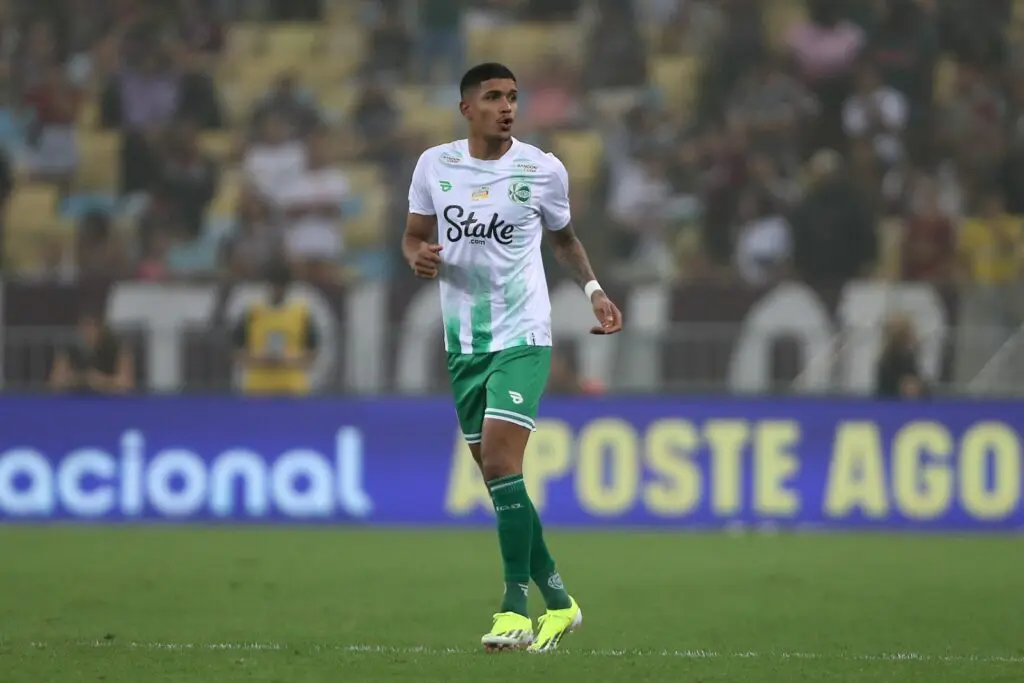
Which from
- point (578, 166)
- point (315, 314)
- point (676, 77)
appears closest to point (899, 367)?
point (578, 166)

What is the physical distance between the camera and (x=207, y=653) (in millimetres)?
7152

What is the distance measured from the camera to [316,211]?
65.4ft

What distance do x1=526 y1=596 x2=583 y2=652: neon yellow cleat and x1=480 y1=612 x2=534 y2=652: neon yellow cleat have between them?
0.09 meters

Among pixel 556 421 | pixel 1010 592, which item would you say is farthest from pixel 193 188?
pixel 1010 592

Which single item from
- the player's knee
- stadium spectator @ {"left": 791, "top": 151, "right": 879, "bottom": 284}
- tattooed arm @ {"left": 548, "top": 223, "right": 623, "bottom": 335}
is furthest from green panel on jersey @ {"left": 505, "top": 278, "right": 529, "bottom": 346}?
stadium spectator @ {"left": 791, "top": 151, "right": 879, "bottom": 284}

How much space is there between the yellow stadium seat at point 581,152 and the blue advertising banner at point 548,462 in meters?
5.12

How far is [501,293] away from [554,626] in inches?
58.3

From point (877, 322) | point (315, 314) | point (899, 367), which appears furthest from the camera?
point (315, 314)

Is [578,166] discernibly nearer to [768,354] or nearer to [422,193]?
[768,354]

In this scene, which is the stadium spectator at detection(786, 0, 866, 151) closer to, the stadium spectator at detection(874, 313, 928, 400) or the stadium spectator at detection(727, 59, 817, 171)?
the stadium spectator at detection(727, 59, 817, 171)

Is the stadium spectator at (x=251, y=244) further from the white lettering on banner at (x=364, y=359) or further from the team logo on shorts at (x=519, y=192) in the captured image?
the team logo on shorts at (x=519, y=192)

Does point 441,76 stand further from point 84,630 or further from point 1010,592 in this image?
point 84,630

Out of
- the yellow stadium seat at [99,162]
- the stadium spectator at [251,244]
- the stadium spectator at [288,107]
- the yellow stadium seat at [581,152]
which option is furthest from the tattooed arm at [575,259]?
the yellow stadium seat at [99,162]

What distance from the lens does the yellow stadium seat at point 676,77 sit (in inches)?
826
